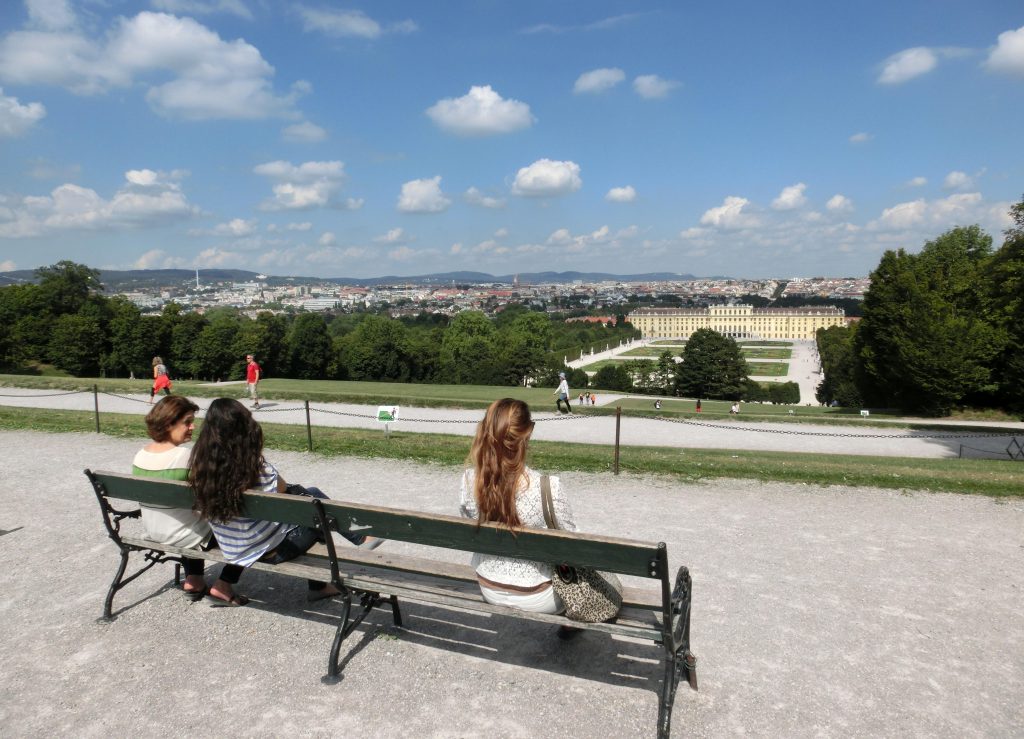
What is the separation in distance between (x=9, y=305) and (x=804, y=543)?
192 feet

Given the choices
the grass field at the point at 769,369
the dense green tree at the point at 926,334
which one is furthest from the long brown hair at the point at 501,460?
the grass field at the point at 769,369

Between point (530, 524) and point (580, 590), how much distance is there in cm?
43

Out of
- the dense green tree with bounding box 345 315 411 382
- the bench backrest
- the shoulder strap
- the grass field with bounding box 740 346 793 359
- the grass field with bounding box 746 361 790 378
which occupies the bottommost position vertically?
the grass field with bounding box 746 361 790 378

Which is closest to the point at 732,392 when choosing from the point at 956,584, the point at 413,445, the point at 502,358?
the point at 502,358

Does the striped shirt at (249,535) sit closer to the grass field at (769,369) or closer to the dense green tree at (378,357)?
the dense green tree at (378,357)

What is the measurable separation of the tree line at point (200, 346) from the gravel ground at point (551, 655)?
4562cm

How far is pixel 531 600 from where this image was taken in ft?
12.3

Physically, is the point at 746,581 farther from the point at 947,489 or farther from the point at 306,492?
the point at 947,489

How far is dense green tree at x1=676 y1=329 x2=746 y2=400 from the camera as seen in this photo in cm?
6141

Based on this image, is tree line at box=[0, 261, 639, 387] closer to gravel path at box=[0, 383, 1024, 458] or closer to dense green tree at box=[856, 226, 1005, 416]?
gravel path at box=[0, 383, 1024, 458]

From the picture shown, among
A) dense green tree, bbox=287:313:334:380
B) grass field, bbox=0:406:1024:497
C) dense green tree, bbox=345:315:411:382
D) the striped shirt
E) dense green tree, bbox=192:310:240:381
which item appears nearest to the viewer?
the striped shirt

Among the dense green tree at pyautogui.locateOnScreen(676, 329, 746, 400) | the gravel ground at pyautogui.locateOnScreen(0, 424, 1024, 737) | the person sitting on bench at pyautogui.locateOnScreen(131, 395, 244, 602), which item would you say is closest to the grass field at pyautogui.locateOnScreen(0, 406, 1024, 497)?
the gravel ground at pyautogui.locateOnScreen(0, 424, 1024, 737)

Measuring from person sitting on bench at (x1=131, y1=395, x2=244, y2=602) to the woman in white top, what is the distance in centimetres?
221

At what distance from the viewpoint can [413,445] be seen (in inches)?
446
